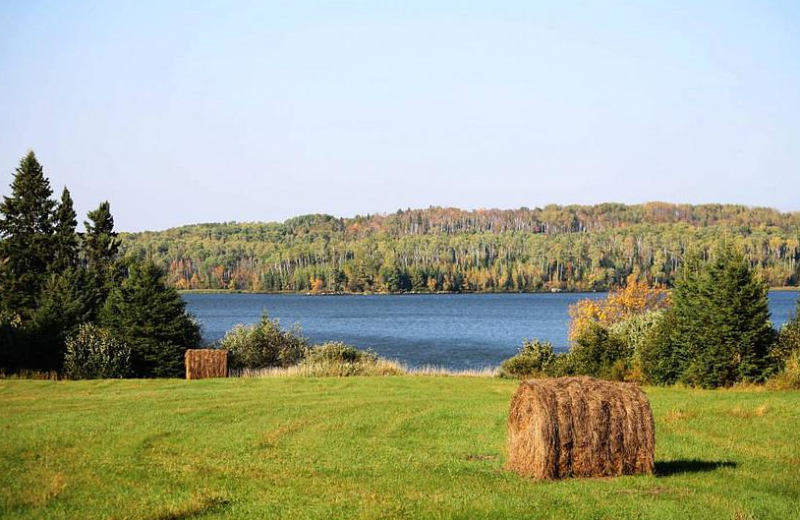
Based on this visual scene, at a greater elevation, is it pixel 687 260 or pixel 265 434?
pixel 687 260

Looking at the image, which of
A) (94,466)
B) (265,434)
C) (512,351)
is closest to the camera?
(94,466)

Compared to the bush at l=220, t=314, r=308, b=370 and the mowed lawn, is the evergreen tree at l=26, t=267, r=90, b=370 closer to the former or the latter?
the bush at l=220, t=314, r=308, b=370

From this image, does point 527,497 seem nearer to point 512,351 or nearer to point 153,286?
point 153,286

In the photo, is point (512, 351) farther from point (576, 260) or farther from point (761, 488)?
point (576, 260)

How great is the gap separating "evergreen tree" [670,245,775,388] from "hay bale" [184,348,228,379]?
17.3m

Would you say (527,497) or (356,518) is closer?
(356,518)

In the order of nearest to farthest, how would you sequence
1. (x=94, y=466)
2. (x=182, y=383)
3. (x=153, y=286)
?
(x=94, y=466) < (x=182, y=383) < (x=153, y=286)

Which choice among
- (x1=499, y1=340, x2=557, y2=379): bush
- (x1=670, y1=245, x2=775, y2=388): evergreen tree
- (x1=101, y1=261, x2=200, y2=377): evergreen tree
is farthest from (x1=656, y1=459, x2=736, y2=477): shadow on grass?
(x1=101, y1=261, x2=200, y2=377): evergreen tree

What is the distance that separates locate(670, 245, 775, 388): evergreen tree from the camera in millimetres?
31172

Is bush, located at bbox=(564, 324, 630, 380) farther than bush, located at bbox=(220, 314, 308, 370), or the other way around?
bush, located at bbox=(220, 314, 308, 370)

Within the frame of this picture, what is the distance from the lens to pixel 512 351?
68188 millimetres

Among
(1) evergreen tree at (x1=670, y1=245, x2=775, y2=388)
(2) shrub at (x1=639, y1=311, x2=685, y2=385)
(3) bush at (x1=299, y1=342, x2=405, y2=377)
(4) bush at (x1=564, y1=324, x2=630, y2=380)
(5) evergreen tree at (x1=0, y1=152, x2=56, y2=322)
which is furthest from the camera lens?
(5) evergreen tree at (x1=0, y1=152, x2=56, y2=322)

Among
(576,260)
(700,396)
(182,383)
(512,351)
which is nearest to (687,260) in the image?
(700,396)

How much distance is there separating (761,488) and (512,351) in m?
54.4
